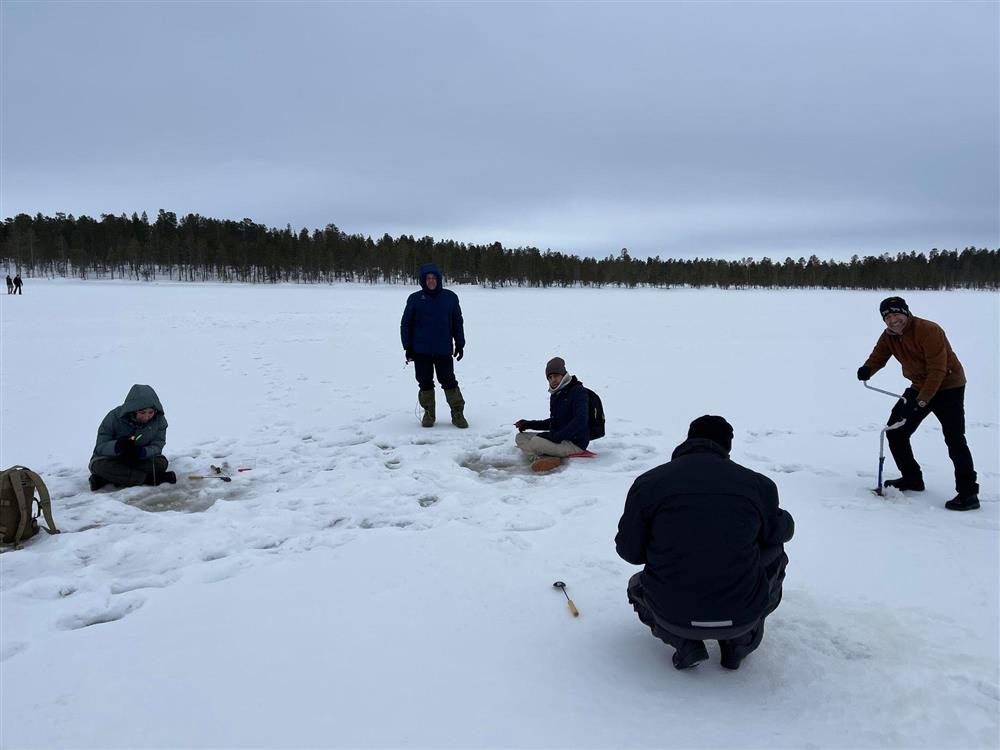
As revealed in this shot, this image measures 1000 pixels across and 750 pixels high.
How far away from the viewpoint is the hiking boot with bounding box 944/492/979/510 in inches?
205

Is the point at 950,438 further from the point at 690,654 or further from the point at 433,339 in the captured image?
the point at 433,339

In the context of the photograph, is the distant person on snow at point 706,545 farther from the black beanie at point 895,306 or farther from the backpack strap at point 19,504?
the backpack strap at point 19,504

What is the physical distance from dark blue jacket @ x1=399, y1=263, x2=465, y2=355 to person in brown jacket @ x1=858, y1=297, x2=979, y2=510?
519cm

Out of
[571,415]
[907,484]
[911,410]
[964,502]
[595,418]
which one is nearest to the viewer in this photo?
[964,502]

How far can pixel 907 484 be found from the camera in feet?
18.7

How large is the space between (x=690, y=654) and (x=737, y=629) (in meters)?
0.30

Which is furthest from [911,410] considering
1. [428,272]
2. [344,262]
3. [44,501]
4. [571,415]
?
[344,262]

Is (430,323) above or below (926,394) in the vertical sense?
above

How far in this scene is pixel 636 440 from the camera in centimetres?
769

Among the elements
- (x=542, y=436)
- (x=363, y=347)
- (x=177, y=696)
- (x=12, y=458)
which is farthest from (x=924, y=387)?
(x=363, y=347)

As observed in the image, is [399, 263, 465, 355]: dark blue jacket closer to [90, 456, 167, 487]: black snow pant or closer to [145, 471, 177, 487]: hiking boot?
[145, 471, 177, 487]: hiking boot

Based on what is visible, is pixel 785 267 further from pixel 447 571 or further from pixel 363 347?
pixel 447 571

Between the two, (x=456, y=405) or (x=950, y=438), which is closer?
(x=950, y=438)

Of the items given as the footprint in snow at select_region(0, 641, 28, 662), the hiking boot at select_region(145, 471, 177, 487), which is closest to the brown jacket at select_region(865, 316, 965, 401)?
the footprint in snow at select_region(0, 641, 28, 662)
